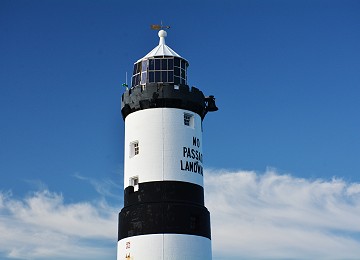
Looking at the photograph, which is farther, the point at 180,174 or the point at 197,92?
the point at 197,92

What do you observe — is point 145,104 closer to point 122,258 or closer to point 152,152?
point 152,152

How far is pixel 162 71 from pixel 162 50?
1797 mm

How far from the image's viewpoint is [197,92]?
39781mm

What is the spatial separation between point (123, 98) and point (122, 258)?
11290 mm

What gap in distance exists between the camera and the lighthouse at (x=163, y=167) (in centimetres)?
3556

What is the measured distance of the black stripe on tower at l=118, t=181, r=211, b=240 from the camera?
35688mm

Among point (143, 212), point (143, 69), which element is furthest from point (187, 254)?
point (143, 69)

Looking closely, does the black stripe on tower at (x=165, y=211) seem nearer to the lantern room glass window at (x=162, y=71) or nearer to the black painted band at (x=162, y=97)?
the black painted band at (x=162, y=97)

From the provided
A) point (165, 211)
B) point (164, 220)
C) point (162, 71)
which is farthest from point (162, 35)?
point (164, 220)

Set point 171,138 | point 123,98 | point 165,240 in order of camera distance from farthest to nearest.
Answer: point 123,98 → point 171,138 → point 165,240

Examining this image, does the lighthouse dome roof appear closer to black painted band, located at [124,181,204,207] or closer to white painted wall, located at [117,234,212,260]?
black painted band, located at [124,181,204,207]

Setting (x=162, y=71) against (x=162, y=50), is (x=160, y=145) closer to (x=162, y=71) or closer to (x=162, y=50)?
(x=162, y=71)

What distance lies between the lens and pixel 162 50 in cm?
4075

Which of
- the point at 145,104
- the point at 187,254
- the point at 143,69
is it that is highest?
the point at 143,69
